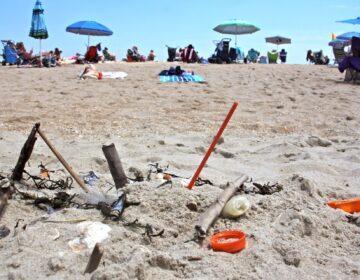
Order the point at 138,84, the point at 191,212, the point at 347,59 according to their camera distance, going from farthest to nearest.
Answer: the point at 347,59
the point at 138,84
the point at 191,212

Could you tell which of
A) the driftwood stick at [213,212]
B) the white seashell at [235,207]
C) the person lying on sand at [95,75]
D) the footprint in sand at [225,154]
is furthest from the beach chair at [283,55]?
the white seashell at [235,207]

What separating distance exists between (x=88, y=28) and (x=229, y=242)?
708 inches

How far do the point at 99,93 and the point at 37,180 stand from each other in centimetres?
484

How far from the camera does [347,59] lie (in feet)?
32.4

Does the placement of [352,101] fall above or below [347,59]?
below

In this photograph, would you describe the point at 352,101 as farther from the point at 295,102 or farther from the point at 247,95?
the point at 247,95

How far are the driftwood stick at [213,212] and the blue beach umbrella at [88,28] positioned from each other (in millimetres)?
17437

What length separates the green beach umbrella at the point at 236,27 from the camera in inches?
828

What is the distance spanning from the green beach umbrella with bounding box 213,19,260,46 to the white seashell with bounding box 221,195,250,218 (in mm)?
19330

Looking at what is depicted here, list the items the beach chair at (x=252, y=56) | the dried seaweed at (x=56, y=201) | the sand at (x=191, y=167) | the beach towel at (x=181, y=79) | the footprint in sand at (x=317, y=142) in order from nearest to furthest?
the sand at (x=191, y=167), the dried seaweed at (x=56, y=201), the footprint in sand at (x=317, y=142), the beach towel at (x=181, y=79), the beach chair at (x=252, y=56)

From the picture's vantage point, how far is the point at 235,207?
2568 mm

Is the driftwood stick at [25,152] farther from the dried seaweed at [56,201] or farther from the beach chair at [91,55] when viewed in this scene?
the beach chair at [91,55]

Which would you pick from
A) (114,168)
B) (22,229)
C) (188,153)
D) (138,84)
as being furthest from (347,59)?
(22,229)

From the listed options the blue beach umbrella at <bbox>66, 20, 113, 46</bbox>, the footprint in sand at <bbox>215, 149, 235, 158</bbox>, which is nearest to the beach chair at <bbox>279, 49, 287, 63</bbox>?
the blue beach umbrella at <bbox>66, 20, 113, 46</bbox>
